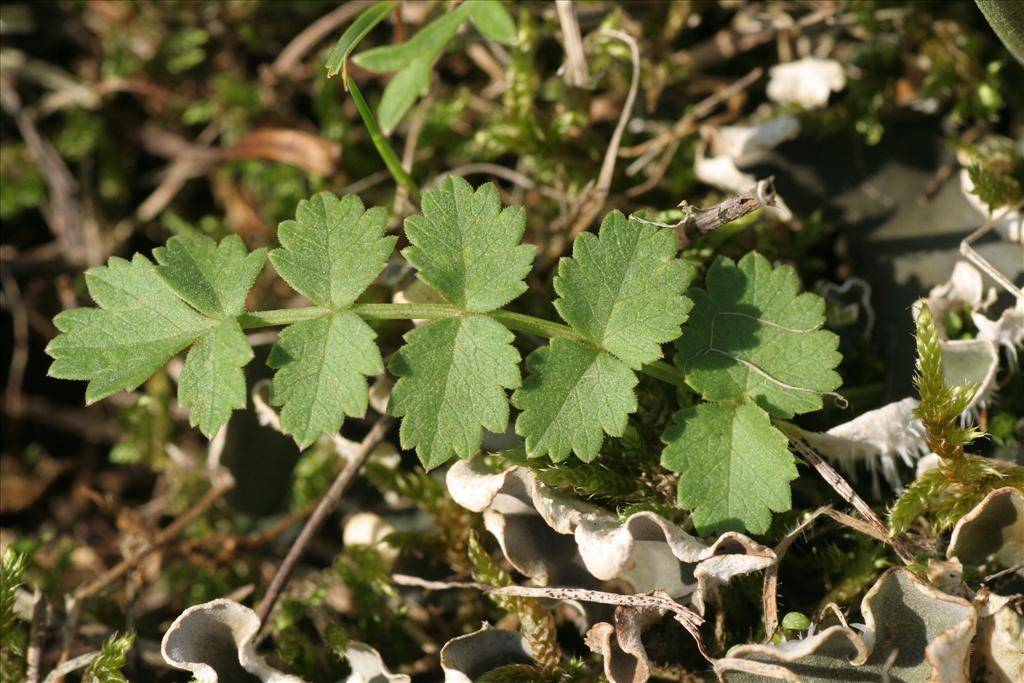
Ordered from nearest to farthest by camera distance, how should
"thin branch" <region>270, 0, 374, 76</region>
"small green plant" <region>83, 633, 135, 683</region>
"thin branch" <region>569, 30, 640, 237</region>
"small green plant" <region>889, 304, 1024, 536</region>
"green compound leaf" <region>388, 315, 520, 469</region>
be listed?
1. "green compound leaf" <region>388, 315, 520, 469</region>
2. "small green plant" <region>889, 304, 1024, 536</region>
3. "small green plant" <region>83, 633, 135, 683</region>
4. "thin branch" <region>569, 30, 640, 237</region>
5. "thin branch" <region>270, 0, 374, 76</region>

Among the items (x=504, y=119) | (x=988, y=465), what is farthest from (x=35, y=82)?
(x=988, y=465)

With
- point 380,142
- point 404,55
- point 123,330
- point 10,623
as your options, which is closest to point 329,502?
point 123,330

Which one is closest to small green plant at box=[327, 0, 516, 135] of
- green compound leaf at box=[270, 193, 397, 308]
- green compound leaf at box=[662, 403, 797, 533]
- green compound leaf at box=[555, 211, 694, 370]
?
green compound leaf at box=[270, 193, 397, 308]

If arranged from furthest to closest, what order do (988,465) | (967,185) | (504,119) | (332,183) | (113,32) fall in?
1. (113,32)
2. (332,183)
3. (504,119)
4. (967,185)
5. (988,465)

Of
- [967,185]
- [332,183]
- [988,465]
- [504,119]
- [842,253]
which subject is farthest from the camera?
[332,183]

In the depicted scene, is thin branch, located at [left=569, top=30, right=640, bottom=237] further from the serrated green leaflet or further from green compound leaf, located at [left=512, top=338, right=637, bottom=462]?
the serrated green leaflet

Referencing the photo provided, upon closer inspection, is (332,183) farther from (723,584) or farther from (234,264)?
(723,584)

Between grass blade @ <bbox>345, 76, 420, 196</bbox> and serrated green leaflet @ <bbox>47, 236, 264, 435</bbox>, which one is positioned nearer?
serrated green leaflet @ <bbox>47, 236, 264, 435</bbox>
